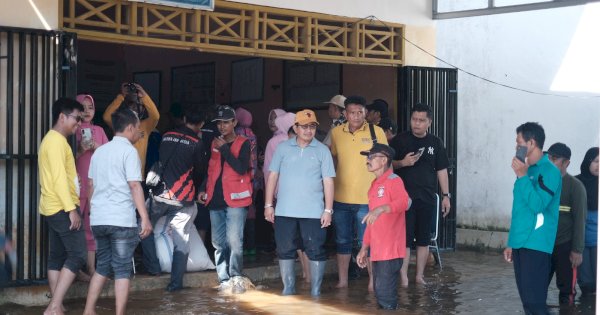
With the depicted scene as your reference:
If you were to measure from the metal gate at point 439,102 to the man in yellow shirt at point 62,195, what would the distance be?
Answer: 16.0 feet

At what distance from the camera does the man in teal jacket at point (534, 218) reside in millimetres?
7449

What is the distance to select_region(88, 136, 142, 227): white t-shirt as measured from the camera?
7.61 metres

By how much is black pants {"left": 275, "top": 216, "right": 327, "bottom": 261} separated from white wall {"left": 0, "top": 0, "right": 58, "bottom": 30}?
9.30 ft

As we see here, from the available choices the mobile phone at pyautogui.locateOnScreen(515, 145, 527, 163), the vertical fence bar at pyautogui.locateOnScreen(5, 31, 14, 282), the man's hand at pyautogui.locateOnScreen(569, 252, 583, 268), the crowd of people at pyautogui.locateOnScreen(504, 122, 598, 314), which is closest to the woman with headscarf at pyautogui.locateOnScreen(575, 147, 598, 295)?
the man's hand at pyautogui.locateOnScreen(569, 252, 583, 268)

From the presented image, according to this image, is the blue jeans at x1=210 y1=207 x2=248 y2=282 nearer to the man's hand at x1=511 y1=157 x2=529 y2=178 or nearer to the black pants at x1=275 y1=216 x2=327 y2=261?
the black pants at x1=275 y1=216 x2=327 y2=261

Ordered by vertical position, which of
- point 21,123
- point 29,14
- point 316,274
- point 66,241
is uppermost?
point 29,14

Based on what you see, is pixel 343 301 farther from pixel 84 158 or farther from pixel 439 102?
pixel 439 102

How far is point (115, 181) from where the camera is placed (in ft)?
24.9

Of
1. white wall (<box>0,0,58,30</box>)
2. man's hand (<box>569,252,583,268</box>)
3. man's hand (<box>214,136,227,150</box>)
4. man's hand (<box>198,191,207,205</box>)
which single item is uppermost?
white wall (<box>0,0,58,30</box>)

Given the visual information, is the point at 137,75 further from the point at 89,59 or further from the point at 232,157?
the point at 232,157

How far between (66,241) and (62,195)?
427 millimetres

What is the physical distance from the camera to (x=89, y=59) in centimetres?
1448

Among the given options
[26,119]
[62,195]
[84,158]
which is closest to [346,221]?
[84,158]

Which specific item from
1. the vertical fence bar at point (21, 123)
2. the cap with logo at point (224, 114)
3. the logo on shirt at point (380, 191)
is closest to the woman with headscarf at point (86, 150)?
the vertical fence bar at point (21, 123)
